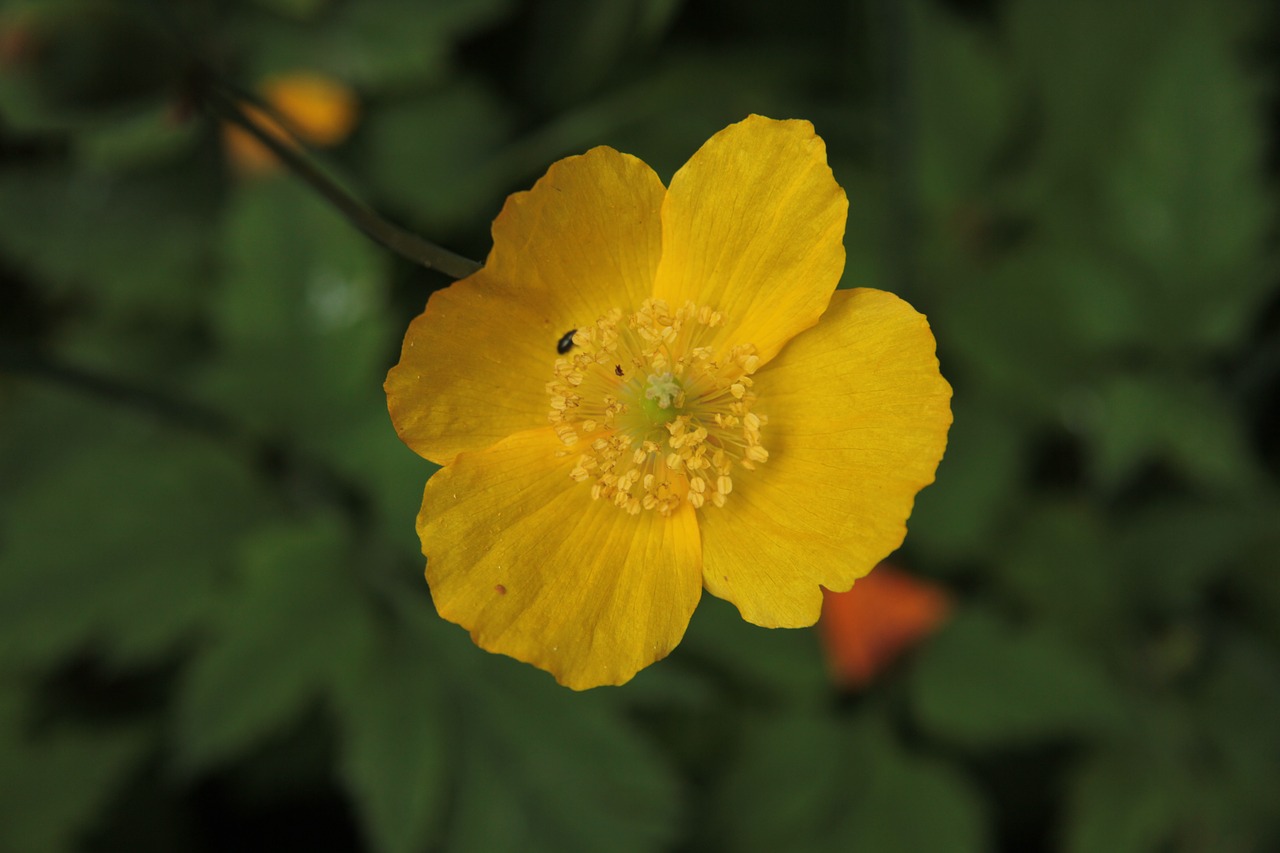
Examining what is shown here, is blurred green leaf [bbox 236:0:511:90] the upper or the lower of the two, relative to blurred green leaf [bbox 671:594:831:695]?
upper

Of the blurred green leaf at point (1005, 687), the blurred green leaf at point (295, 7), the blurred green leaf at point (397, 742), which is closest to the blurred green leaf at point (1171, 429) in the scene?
the blurred green leaf at point (1005, 687)

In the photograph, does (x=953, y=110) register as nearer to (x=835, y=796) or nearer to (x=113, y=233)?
(x=835, y=796)

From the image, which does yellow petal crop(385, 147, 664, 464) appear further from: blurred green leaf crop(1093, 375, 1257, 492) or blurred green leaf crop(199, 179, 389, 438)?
blurred green leaf crop(1093, 375, 1257, 492)

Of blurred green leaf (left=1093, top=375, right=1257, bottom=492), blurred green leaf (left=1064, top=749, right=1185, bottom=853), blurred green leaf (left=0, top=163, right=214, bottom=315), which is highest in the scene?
blurred green leaf (left=1093, top=375, right=1257, bottom=492)

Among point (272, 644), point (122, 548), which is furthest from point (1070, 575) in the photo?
point (122, 548)

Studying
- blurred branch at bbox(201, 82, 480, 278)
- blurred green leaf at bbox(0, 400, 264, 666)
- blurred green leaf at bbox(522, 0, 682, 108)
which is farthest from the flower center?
blurred green leaf at bbox(522, 0, 682, 108)

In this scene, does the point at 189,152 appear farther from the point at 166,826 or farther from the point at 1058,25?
the point at 1058,25

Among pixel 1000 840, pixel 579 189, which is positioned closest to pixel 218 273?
pixel 579 189

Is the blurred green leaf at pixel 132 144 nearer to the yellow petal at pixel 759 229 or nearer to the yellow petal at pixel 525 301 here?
the yellow petal at pixel 525 301
